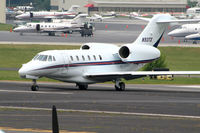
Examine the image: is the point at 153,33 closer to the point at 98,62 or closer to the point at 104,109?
the point at 98,62

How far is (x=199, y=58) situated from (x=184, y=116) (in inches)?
1711

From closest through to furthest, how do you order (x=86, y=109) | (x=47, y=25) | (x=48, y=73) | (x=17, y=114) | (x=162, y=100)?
(x=17, y=114) → (x=86, y=109) → (x=162, y=100) → (x=48, y=73) → (x=47, y=25)

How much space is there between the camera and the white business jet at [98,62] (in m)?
34.4

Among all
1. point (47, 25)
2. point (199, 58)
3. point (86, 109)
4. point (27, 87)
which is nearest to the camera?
point (86, 109)

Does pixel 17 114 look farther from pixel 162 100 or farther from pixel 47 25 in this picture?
pixel 47 25

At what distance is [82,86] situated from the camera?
36.9 m

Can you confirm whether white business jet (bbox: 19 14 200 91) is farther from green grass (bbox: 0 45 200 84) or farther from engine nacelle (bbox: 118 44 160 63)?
green grass (bbox: 0 45 200 84)

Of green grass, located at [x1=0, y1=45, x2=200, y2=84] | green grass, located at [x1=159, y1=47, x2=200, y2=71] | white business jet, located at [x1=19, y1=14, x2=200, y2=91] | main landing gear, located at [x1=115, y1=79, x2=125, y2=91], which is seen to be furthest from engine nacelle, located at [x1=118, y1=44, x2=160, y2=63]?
green grass, located at [x1=159, y1=47, x2=200, y2=71]

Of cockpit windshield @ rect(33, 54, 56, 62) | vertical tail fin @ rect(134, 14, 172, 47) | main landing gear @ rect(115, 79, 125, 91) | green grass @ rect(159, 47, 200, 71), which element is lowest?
green grass @ rect(159, 47, 200, 71)

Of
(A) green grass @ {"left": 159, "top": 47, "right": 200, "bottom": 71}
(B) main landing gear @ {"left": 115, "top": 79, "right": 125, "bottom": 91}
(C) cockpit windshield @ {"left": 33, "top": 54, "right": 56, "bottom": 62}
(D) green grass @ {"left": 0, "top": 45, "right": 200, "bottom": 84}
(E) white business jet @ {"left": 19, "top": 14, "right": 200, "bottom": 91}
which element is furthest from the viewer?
(A) green grass @ {"left": 159, "top": 47, "right": 200, "bottom": 71}

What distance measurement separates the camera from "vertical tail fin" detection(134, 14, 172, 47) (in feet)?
130

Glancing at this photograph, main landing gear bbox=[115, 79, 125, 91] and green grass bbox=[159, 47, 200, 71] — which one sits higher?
main landing gear bbox=[115, 79, 125, 91]

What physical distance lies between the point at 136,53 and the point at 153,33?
2.66 m

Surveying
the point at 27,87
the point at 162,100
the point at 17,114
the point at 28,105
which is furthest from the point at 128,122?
the point at 27,87
